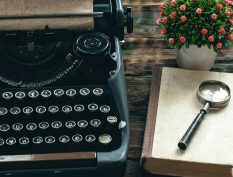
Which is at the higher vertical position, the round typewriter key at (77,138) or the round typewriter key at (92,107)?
the round typewriter key at (92,107)

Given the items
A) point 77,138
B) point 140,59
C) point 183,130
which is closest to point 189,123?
point 183,130

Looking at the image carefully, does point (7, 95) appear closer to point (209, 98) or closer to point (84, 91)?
point (84, 91)

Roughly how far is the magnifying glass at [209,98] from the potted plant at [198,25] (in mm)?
132

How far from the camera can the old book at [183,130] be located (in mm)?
1601

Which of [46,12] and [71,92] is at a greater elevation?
[46,12]

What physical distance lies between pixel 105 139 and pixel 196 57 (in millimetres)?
509

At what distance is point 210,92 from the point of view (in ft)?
5.94

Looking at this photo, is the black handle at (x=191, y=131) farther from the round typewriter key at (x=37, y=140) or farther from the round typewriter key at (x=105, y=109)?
the round typewriter key at (x=37, y=140)

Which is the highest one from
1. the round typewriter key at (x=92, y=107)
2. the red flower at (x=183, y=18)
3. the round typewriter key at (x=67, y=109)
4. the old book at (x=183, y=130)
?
the red flower at (x=183, y=18)

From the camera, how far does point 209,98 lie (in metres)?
1.77

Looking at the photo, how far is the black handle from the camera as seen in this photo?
5.32ft

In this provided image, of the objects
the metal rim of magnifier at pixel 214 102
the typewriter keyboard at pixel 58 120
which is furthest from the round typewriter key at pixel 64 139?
the metal rim of magnifier at pixel 214 102

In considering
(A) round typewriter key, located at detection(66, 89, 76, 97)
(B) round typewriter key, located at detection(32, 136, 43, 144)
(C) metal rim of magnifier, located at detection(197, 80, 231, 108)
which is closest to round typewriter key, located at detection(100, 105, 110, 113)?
(A) round typewriter key, located at detection(66, 89, 76, 97)

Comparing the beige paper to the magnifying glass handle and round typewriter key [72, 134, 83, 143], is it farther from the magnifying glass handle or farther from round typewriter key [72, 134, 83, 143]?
round typewriter key [72, 134, 83, 143]
